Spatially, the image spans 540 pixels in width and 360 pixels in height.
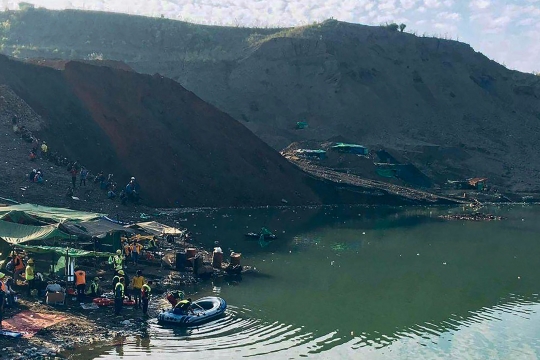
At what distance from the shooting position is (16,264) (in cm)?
2739

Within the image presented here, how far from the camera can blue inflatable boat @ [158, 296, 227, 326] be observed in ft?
83.9

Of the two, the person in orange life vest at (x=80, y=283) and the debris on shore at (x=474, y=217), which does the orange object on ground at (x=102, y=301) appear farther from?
the debris on shore at (x=474, y=217)

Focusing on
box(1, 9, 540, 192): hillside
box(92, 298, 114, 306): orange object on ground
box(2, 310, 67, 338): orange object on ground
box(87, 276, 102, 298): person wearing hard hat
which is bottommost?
box(2, 310, 67, 338): orange object on ground

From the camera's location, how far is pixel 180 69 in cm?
10312

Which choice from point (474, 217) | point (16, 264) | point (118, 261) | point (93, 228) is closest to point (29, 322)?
point (16, 264)

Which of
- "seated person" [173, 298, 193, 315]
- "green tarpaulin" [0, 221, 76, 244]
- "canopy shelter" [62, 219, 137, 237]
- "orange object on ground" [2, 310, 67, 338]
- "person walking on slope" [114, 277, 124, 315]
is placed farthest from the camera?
"canopy shelter" [62, 219, 137, 237]

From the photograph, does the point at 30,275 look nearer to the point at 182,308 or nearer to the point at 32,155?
the point at 182,308

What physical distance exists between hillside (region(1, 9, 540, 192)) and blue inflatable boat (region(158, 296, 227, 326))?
57835 mm

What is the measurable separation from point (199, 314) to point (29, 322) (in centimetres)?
616

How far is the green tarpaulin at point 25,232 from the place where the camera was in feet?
91.9

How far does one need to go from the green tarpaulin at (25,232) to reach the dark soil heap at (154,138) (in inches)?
1027

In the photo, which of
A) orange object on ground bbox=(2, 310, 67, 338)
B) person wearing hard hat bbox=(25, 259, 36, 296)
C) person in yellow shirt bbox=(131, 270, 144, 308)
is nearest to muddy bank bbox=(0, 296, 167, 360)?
orange object on ground bbox=(2, 310, 67, 338)

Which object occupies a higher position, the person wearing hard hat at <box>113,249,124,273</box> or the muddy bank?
the person wearing hard hat at <box>113,249,124,273</box>

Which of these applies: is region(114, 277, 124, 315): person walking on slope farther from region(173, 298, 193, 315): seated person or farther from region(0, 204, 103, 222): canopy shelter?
region(0, 204, 103, 222): canopy shelter
